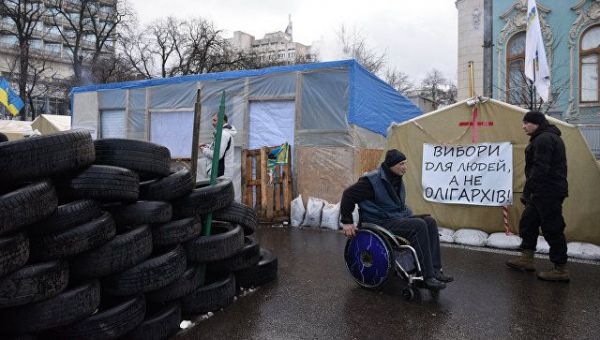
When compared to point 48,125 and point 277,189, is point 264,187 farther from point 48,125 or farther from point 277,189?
point 48,125

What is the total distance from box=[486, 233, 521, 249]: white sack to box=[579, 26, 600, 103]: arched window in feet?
47.4

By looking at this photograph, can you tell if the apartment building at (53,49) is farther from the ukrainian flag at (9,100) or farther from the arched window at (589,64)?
the arched window at (589,64)

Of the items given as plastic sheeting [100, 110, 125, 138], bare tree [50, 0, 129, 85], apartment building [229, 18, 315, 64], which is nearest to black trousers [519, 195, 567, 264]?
plastic sheeting [100, 110, 125, 138]

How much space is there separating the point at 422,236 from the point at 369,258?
21.0 inches

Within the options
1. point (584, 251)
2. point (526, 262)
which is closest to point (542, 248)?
point (584, 251)

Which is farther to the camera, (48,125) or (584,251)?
(48,125)

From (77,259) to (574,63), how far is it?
19.9m

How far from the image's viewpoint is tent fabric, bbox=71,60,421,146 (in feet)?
29.0

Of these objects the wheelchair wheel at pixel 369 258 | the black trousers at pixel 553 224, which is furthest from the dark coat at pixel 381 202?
the black trousers at pixel 553 224

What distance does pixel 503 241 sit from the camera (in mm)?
6488

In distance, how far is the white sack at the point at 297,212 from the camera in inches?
339

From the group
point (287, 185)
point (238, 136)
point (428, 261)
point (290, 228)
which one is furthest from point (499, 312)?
point (238, 136)

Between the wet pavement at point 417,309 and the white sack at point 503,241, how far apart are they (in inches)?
36.1

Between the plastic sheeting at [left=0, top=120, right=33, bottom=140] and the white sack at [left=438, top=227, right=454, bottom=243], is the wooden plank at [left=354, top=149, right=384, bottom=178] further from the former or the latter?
the plastic sheeting at [left=0, top=120, right=33, bottom=140]
